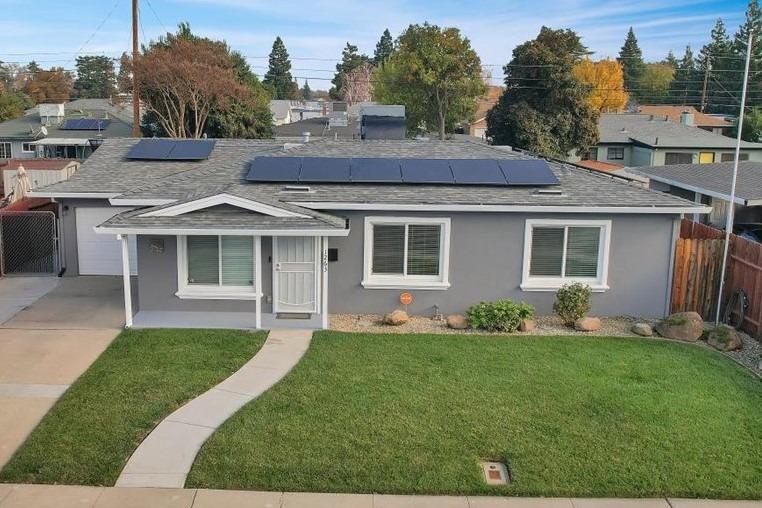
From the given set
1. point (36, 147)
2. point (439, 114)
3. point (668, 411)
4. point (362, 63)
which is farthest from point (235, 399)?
point (362, 63)

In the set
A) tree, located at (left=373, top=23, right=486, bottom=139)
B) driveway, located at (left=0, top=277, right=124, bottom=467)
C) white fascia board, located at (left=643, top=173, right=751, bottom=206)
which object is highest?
tree, located at (left=373, top=23, right=486, bottom=139)

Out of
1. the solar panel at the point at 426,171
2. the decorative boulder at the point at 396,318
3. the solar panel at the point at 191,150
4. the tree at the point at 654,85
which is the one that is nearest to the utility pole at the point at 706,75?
the tree at the point at 654,85

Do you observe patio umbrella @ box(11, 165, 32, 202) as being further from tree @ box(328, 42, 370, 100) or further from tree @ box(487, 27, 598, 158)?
tree @ box(328, 42, 370, 100)

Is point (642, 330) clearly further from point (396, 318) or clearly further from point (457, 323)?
point (396, 318)

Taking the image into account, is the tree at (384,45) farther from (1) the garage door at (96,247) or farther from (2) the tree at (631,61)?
(1) the garage door at (96,247)

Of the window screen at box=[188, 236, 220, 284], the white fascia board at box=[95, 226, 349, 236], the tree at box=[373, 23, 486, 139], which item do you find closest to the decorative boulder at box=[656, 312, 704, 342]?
the white fascia board at box=[95, 226, 349, 236]

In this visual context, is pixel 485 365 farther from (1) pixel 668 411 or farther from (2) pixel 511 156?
(2) pixel 511 156
